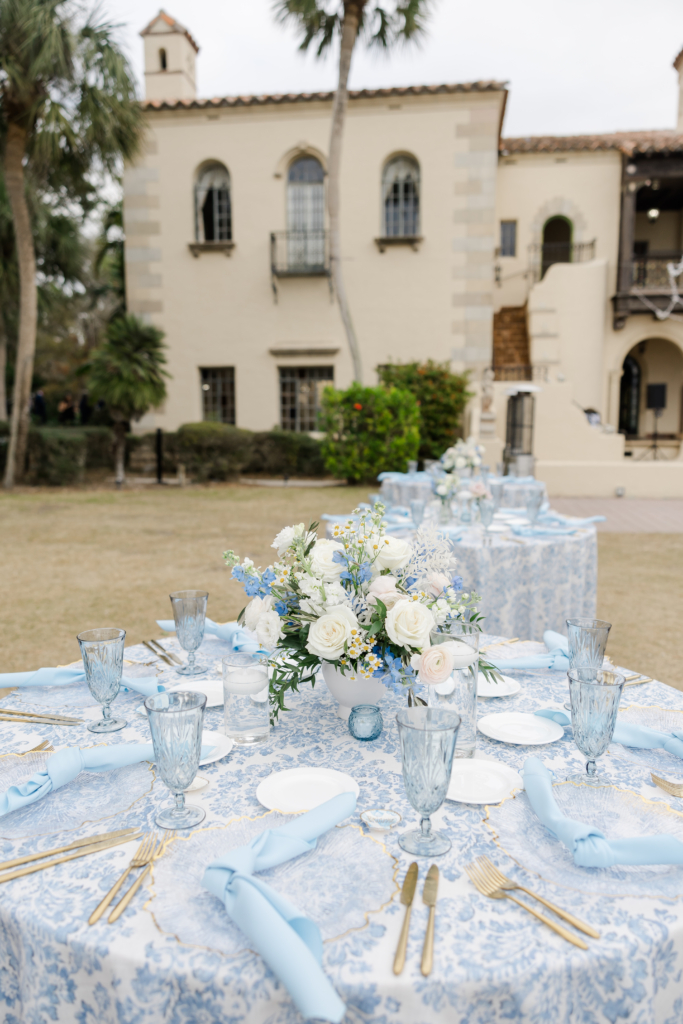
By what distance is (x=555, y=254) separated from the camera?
18.9 meters

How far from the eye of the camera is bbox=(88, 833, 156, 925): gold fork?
3.36 ft

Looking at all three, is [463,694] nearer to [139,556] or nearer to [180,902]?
[180,902]

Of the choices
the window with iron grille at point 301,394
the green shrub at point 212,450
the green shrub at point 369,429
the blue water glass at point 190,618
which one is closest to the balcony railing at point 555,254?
the window with iron grille at point 301,394

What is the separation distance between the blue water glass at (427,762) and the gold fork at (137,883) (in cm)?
39

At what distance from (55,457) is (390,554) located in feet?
44.6

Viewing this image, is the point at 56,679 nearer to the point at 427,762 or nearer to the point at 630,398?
the point at 427,762

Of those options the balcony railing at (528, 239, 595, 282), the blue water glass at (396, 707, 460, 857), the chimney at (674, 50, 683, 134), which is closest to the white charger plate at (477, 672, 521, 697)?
the blue water glass at (396, 707, 460, 857)

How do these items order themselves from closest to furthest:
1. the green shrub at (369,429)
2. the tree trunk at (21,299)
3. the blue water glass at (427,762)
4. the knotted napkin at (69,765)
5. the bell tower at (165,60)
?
the blue water glass at (427,762) → the knotted napkin at (69,765) → the tree trunk at (21,299) → the green shrub at (369,429) → the bell tower at (165,60)

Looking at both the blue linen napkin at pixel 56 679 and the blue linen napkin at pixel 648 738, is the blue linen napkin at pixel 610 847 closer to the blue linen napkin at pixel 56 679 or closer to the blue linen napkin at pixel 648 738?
the blue linen napkin at pixel 648 738

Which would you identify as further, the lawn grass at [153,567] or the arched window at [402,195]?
the arched window at [402,195]

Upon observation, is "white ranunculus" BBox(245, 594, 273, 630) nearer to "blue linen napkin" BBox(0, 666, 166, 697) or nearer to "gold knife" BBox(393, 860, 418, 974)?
"blue linen napkin" BBox(0, 666, 166, 697)

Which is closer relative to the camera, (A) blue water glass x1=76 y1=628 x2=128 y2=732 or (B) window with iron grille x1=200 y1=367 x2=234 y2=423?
(A) blue water glass x1=76 y1=628 x2=128 y2=732

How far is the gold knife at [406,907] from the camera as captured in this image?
0.93m

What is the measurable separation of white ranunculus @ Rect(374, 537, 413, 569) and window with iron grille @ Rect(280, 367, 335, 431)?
15597 mm
